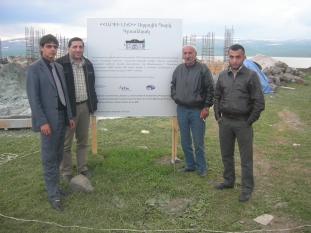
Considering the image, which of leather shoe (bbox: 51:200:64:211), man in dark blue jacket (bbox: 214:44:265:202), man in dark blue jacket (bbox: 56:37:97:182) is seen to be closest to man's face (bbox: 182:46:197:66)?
man in dark blue jacket (bbox: 214:44:265:202)

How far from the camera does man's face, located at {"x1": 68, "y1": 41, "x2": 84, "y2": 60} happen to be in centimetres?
460

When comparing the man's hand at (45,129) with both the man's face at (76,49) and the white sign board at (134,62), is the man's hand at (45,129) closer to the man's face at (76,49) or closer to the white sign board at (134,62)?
the man's face at (76,49)

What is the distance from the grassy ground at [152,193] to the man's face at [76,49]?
6.31ft

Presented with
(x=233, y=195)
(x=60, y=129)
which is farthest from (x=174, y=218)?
(x=60, y=129)

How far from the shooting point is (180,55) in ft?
17.8

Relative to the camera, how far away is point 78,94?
4.80 m

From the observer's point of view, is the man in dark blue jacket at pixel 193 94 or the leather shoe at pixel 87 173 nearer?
the man in dark blue jacket at pixel 193 94

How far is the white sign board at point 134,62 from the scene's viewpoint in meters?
5.33

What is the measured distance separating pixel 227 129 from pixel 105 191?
6.46 ft

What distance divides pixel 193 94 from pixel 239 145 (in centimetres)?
109

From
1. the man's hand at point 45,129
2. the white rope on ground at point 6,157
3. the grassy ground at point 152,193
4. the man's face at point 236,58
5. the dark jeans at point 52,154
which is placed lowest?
the grassy ground at point 152,193

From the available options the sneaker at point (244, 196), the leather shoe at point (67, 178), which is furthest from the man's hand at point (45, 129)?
the sneaker at point (244, 196)

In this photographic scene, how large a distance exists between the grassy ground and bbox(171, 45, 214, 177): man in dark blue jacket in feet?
2.30

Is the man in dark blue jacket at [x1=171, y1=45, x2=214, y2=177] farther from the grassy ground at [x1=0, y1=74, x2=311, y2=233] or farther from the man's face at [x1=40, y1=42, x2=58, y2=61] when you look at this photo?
the man's face at [x1=40, y1=42, x2=58, y2=61]
